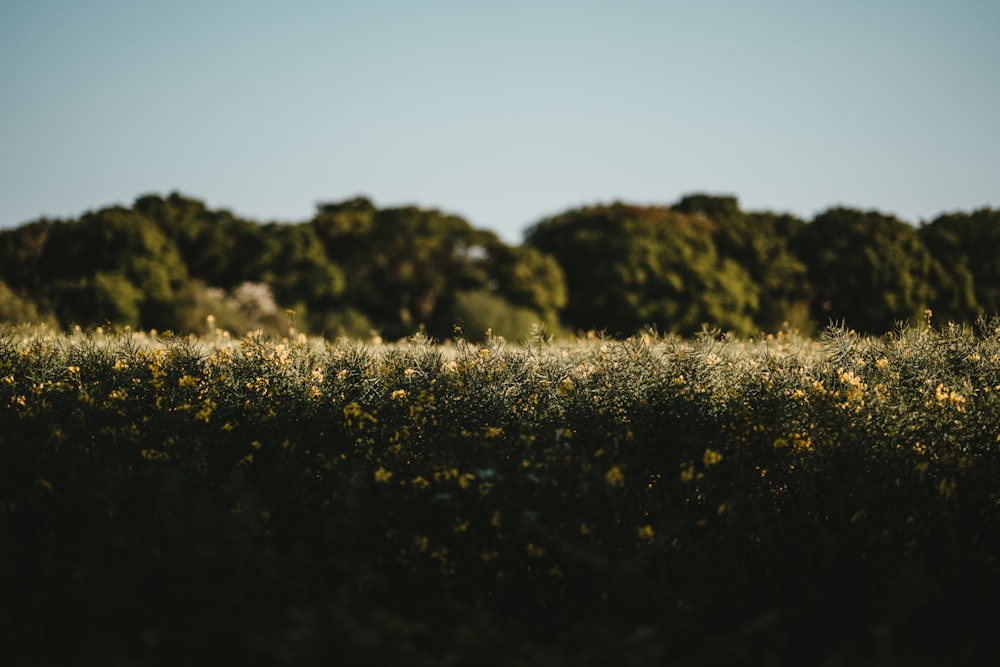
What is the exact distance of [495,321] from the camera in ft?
A: 110

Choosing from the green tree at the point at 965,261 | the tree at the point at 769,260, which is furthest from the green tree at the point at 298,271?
the green tree at the point at 965,261

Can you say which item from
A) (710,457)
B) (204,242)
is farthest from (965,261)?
(204,242)

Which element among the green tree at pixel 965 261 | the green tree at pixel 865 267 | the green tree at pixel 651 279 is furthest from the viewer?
the green tree at pixel 965 261

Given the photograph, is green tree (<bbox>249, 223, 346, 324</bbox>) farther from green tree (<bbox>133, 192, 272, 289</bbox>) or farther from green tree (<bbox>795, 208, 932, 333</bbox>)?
green tree (<bbox>795, 208, 932, 333</bbox>)

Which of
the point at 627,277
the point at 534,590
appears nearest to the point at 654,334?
the point at 534,590

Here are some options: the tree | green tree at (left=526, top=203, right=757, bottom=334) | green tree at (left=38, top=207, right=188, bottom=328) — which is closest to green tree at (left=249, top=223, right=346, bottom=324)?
green tree at (left=38, top=207, right=188, bottom=328)

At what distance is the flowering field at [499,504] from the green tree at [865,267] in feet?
121

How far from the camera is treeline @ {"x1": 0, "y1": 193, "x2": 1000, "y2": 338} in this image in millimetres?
36812

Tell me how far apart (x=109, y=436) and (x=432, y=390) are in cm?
271

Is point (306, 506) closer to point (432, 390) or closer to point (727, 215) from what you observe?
point (432, 390)

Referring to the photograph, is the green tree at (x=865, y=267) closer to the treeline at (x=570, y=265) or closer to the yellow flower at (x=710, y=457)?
the treeline at (x=570, y=265)

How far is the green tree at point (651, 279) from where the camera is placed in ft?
127

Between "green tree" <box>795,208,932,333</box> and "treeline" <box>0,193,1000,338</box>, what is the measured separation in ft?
0.27

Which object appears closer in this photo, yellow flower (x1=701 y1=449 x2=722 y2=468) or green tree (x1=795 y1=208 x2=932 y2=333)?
yellow flower (x1=701 y1=449 x2=722 y2=468)
